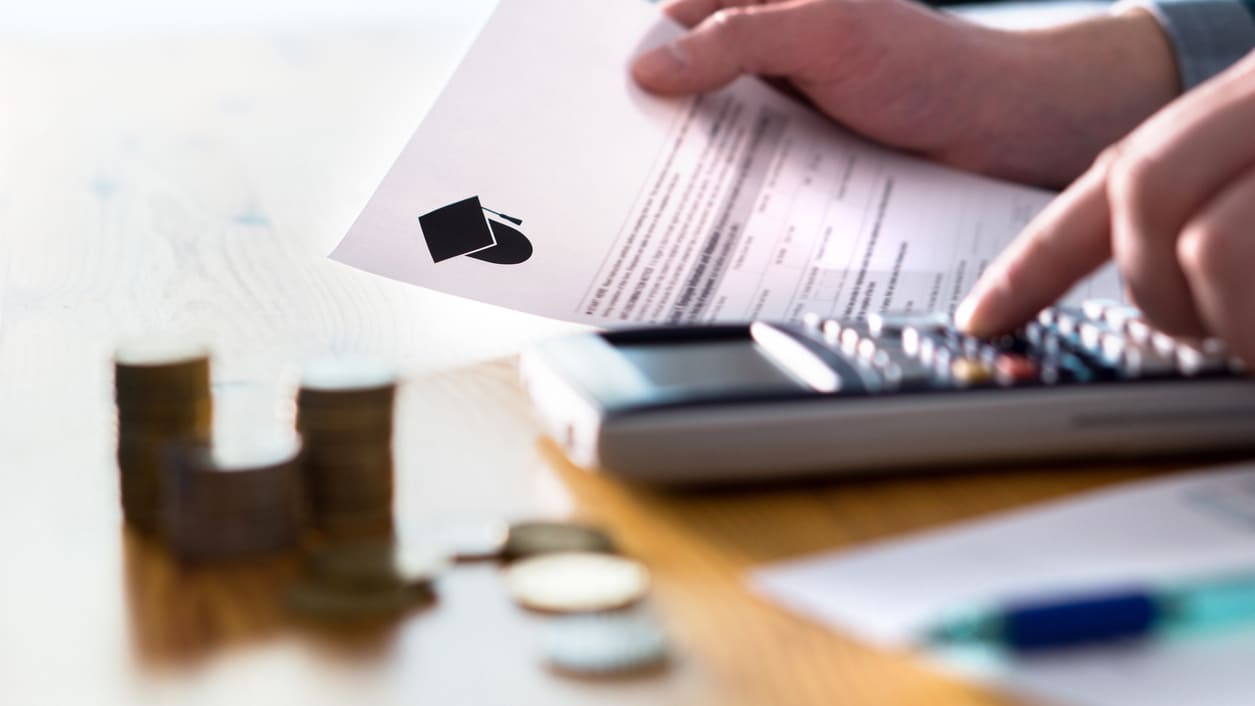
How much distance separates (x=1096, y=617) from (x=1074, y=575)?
1.0 inches

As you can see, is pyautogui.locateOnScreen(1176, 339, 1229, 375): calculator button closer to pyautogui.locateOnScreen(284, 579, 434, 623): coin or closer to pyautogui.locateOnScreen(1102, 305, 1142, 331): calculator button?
pyautogui.locateOnScreen(1102, 305, 1142, 331): calculator button

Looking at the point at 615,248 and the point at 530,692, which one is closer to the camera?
the point at 530,692

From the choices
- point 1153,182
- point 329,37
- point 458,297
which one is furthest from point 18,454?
point 329,37

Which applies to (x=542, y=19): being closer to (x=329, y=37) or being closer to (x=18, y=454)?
(x=18, y=454)

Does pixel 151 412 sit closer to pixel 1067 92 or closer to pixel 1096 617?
pixel 1096 617

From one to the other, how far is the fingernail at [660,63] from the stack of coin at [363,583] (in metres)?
0.53

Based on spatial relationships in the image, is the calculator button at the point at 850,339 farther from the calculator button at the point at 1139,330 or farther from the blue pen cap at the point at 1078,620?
the blue pen cap at the point at 1078,620

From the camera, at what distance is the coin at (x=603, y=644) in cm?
33

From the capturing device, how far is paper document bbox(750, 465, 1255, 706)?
300 millimetres

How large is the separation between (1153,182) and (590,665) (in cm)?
28

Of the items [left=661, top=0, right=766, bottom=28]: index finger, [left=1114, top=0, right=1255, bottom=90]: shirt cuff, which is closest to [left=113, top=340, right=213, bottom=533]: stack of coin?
[left=661, top=0, right=766, bottom=28]: index finger

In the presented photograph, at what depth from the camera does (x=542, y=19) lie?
86 cm

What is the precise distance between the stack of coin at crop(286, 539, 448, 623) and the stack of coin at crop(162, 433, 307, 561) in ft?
0.06

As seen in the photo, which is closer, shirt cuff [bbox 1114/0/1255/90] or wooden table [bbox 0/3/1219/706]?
wooden table [bbox 0/3/1219/706]
